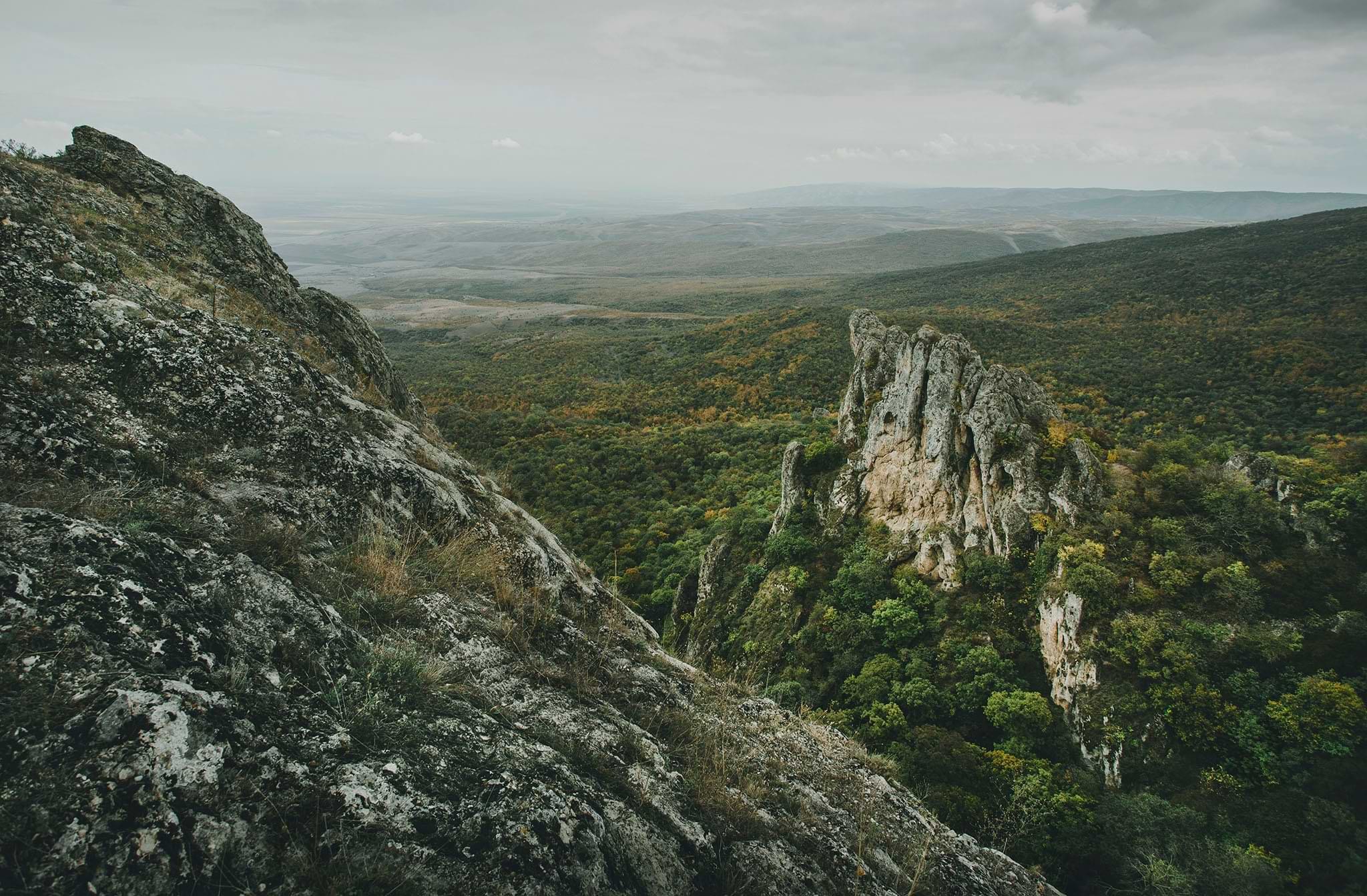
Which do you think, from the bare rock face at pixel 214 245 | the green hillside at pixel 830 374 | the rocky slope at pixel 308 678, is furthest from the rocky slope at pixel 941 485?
the bare rock face at pixel 214 245

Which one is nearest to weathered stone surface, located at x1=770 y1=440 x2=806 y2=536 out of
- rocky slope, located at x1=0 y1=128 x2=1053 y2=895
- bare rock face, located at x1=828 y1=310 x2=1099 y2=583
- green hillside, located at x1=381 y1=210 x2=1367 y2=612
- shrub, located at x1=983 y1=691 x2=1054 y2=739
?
bare rock face, located at x1=828 y1=310 x2=1099 y2=583

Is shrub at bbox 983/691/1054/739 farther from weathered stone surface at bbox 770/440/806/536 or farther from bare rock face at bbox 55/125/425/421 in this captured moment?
bare rock face at bbox 55/125/425/421

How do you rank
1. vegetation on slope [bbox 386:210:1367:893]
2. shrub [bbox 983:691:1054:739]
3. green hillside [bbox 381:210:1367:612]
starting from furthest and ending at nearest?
green hillside [bbox 381:210:1367:612] < shrub [bbox 983:691:1054:739] < vegetation on slope [bbox 386:210:1367:893]

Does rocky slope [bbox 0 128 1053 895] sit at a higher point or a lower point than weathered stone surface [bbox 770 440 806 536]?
higher

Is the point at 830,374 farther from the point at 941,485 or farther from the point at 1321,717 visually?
the point at 1321,717

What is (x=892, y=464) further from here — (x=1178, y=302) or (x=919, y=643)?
(x=1178, y=302)

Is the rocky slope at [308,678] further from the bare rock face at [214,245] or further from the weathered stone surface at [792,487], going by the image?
the weathered stone surface at [792,487]

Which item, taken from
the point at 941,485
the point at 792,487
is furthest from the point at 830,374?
the point at 941,485
